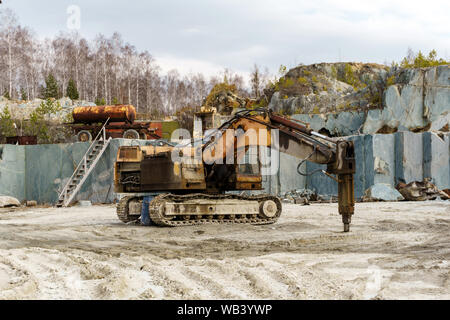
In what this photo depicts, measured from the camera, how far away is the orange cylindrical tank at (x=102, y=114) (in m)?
27.3

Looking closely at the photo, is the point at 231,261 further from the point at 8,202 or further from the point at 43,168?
the point at 43,168

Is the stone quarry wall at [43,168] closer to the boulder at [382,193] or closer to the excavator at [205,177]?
the boulder at [382,193]

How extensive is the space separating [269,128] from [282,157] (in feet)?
37.8

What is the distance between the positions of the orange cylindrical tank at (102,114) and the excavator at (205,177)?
50.5 ft

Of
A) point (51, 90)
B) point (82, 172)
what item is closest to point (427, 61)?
point (82, 172)

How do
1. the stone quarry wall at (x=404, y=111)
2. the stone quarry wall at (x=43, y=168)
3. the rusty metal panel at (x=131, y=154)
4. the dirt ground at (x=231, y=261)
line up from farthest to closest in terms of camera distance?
the stone quarry wall at (x=404, y=111) < the stone quarry wall at (x=43, y=168) < the rusty metal panel at (x=131, y=154) < the dirt ground at (x=231, y=261)

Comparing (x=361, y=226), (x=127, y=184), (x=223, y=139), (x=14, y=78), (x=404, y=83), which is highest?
(x=14, y=78)

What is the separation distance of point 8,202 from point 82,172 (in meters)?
3.21

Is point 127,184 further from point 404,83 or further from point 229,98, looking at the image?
point 229,98

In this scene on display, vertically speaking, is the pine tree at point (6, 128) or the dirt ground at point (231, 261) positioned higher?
the pine tree at point (6, 128)

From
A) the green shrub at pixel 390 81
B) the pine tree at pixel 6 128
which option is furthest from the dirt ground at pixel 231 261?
the pine tree at pixel 6 128

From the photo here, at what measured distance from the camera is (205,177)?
39.8ft
